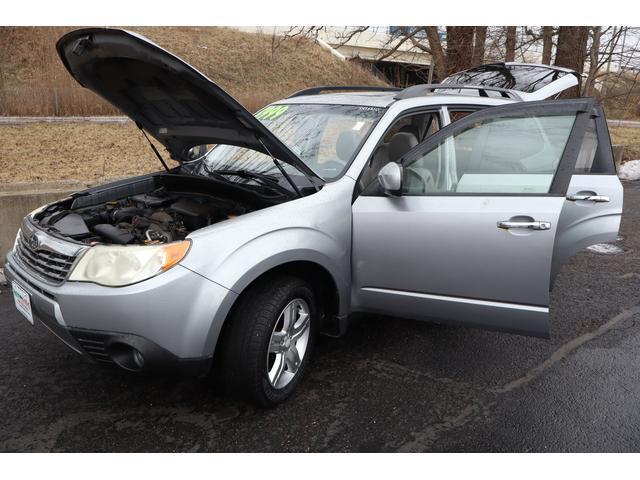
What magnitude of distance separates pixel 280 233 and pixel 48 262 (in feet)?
3.88

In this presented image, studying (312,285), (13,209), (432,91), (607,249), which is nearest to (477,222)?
(312,285)

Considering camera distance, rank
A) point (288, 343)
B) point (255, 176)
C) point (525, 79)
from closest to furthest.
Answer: point (288, 343) → point (255, 176) → point (525, 79)

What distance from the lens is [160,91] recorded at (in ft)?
9.65

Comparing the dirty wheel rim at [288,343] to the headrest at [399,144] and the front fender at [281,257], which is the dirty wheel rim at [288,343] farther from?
the headrest at [399,144]

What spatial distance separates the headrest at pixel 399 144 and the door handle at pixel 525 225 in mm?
1204

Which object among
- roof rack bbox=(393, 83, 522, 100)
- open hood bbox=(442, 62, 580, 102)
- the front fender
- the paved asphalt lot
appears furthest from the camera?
open hood bbox=(442, 62, 580, 102)

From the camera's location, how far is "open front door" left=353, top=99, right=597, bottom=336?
280 cm

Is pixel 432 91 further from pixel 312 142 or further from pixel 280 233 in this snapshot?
pixel 280 233

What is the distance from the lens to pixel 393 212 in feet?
9.80

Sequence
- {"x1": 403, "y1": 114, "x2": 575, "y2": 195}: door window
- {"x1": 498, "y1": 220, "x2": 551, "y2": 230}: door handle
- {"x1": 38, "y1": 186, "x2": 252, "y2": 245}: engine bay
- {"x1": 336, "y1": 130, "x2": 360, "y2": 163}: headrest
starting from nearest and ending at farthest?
{"x1": 498, "y1": 220, "x2": 551, "y2": 230}: door handle, {"x1": 38, "y1": 186, "x2": 252, "y2": 245}: engine bay, {"x1": 403, "y1": 114, "x2": 575, "y2": 195}: door window, {"x1": 336, "y1": 130, "x2": 360, "y2": 163}: headrest

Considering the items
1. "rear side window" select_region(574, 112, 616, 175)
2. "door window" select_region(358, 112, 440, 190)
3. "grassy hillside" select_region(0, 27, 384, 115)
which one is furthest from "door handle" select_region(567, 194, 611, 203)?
"grassy hillside" select_region(0, 27, 384, 115)

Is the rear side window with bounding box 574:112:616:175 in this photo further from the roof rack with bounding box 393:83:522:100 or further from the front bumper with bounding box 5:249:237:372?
the front bumper with bounding box 5:249:237:372

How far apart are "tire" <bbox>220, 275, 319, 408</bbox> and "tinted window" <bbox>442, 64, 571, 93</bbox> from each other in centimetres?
334

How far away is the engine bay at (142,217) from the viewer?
9.43 feet
